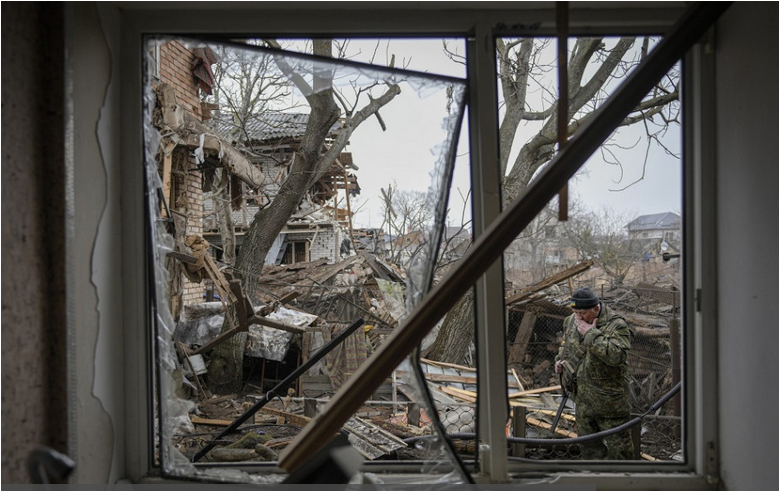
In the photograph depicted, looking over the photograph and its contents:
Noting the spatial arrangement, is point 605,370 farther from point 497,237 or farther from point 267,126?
point 267,126

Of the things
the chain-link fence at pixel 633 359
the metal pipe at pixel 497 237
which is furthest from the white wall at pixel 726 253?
the chain-link fence at pixel 633 359

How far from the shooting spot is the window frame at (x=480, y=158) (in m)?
1.22

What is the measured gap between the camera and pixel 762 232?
1.07 m

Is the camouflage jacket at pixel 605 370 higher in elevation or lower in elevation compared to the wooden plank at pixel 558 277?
lower

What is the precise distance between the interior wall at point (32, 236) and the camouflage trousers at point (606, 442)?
3.77 metres

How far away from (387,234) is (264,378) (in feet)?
8.97

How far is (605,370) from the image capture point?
3.94 m

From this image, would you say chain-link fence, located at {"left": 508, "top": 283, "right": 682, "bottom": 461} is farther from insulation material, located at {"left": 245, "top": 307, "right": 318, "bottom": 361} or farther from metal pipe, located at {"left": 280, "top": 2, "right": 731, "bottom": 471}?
metal pipe, located at {"left": 280, "top": 2, "right": 731, "bottom": 471}

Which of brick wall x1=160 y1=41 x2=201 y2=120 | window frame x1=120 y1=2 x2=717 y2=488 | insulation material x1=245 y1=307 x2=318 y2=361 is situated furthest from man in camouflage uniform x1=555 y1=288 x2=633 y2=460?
brick wall x1=160 y1=41 x2=201 y2=120

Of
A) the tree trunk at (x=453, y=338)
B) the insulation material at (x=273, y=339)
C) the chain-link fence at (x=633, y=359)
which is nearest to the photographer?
the chain-link fence at (x=633, y=359)

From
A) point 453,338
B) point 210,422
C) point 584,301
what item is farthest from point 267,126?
point 584,301

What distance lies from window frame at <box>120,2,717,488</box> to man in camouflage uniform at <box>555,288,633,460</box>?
2.79m

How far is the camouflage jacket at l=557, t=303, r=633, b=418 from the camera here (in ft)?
12.6

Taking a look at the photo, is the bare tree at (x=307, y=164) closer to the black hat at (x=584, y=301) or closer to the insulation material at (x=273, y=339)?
the insulation material at (x=273, y=339)
